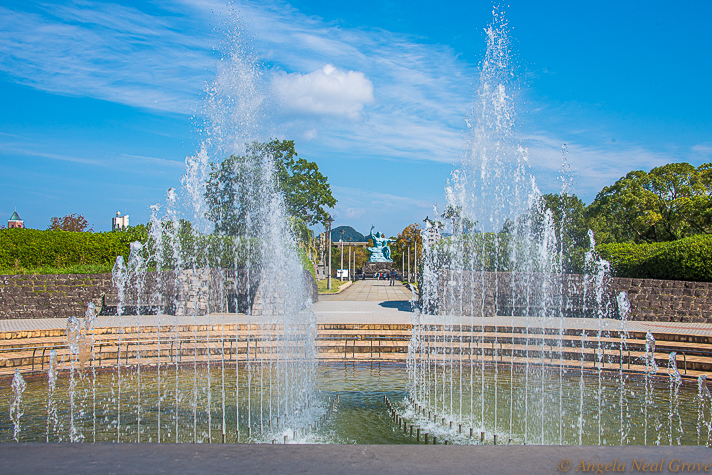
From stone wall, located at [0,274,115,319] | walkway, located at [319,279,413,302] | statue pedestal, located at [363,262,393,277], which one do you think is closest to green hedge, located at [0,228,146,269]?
stone wall, located at [0,274,115,319]

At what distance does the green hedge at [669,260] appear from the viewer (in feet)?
46.5

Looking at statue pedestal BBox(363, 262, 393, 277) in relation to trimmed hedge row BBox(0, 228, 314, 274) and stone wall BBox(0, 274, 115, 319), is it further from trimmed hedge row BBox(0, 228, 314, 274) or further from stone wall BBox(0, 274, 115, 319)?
stone wall BBox(0, 274, 115, 319)

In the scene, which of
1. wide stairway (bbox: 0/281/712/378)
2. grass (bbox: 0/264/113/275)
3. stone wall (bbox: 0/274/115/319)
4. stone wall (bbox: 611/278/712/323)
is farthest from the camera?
grass (bbox: 0/264/113/275)

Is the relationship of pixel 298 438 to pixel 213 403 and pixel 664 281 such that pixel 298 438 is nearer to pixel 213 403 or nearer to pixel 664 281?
pixel 213 403

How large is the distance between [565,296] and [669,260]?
313 cm

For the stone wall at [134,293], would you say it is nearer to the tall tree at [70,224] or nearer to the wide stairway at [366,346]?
the wide stairway at [366,346]

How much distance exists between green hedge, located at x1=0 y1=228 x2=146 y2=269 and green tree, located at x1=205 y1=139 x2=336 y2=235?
7.66m

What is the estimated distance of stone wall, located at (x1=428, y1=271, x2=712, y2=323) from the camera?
46.6 feet

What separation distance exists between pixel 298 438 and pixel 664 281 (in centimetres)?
1305

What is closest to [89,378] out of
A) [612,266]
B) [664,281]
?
[664,281]

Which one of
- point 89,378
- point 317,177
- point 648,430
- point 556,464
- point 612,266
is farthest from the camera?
point 317,177

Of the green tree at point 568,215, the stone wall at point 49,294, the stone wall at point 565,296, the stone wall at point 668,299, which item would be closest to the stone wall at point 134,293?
the stone wall at point 49,294

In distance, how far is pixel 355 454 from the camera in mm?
3164

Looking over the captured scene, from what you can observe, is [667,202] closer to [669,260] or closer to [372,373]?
[669,260]
